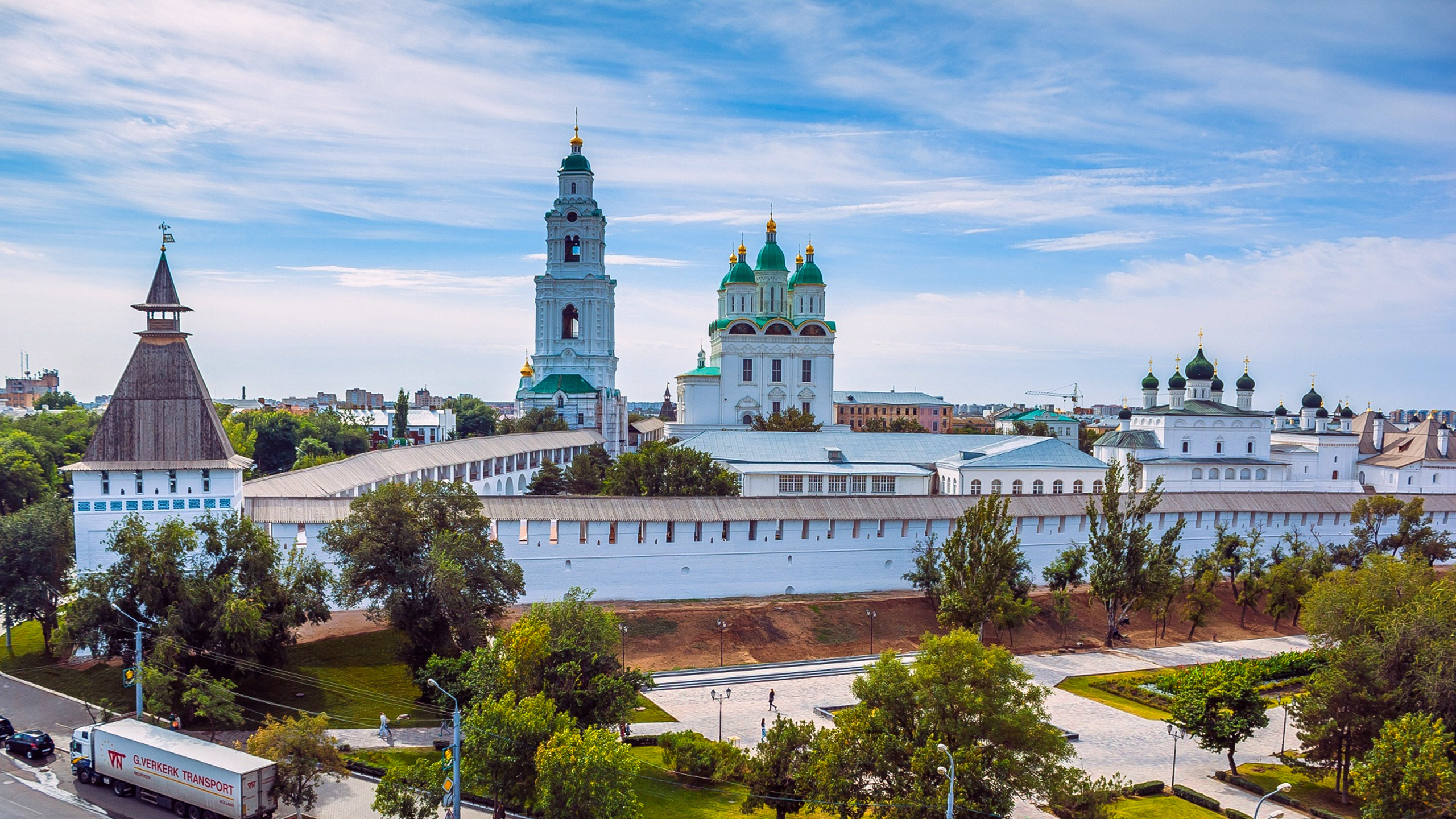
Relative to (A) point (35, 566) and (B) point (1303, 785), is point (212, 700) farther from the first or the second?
(B) point (1303, 785)

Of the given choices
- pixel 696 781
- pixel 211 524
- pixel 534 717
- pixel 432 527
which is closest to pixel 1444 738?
pixel 696 781

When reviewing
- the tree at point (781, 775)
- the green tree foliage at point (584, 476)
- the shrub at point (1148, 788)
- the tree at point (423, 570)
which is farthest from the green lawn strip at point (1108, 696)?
the green tree foliage at point (584, 476)

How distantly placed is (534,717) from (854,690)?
5164 mm

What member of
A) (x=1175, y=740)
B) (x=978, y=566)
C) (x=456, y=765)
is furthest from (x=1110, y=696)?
(x=456, y=765)

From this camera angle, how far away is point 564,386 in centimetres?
6550

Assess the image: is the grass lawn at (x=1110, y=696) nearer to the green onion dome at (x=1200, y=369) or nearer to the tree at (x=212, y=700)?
the tree at (x=212, y=700)

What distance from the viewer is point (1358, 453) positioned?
54562mm

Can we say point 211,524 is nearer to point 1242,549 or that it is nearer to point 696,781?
point 696,781

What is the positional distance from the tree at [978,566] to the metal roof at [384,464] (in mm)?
17745

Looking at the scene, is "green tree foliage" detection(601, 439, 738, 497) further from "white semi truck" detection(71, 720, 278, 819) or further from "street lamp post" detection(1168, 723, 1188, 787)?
"white semi truck" detection(71, 720, 278, 819)

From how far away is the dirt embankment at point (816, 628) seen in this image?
2605 centimetres

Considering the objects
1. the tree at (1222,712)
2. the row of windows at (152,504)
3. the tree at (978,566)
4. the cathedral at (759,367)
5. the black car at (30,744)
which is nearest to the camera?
Answer: the black car at (30,744)

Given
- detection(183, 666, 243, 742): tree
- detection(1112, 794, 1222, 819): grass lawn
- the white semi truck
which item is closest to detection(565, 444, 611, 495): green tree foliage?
detection(183, 666, 243, 742): tree

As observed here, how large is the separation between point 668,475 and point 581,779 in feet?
71.6
